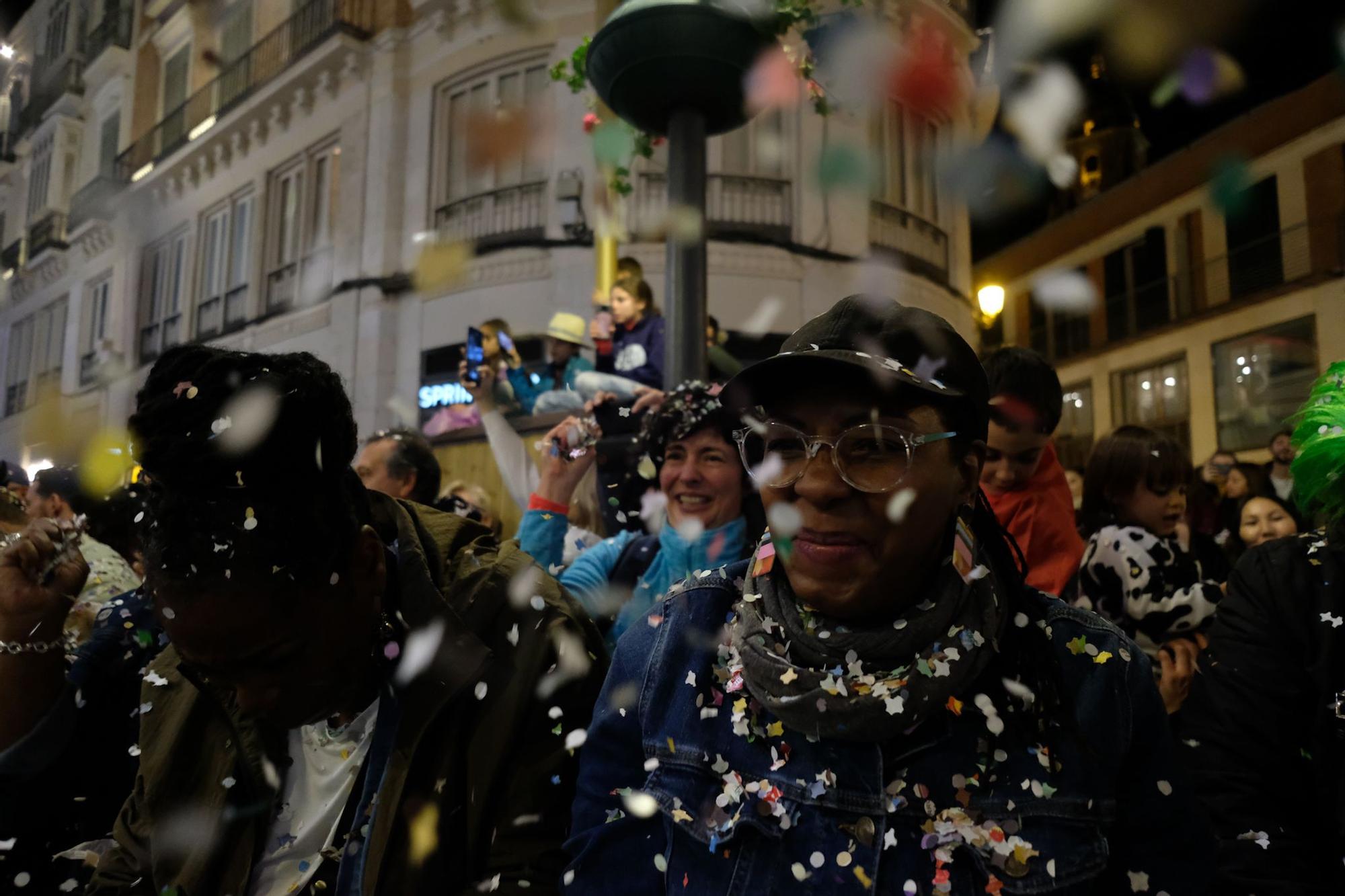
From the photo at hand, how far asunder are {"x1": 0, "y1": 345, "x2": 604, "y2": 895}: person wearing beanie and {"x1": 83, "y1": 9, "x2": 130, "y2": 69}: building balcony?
9.61 metres

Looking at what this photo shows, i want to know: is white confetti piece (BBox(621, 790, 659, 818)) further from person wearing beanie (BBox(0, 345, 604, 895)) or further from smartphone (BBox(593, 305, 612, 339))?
smartphone (BBox(593, 305, 612, 339))

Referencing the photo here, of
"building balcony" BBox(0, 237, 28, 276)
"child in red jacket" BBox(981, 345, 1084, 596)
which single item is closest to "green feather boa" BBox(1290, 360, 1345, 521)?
"child in red jacket" BBox(981, 345, 1084, 596)

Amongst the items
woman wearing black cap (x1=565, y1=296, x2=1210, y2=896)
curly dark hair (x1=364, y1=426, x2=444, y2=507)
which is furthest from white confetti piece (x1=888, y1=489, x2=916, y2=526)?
curly dark hair (x1=364, y1=426, x2=444, y2=507)

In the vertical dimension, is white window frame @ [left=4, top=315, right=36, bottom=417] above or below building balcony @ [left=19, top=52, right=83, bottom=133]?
below

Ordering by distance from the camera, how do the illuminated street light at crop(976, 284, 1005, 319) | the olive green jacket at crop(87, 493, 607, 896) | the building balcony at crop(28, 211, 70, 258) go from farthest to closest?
1. the building balcony at crop(28, 211, 70, 258)
2. the illuminated street light at crop(976, 284, 1005, 319)
3. the olive green jacket at crop(87, 493, 607, 896)

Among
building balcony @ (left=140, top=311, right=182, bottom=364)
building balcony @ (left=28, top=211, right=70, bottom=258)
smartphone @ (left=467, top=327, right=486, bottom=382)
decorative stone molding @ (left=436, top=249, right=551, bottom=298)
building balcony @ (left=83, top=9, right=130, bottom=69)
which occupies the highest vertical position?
building balcony @ (left=83, top=9, right=130, bottom=69)

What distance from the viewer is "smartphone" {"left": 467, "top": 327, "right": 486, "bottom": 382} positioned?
398 centimetres

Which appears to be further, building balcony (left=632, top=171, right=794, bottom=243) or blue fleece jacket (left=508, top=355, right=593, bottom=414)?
building balcony (left=632, top=171, right=794, bottom=243)

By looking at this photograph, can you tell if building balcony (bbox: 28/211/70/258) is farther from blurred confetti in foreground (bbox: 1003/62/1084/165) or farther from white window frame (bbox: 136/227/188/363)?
blurred confetti in foreground (bbox: 1003/62/1084/165)

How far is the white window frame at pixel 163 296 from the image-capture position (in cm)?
1064

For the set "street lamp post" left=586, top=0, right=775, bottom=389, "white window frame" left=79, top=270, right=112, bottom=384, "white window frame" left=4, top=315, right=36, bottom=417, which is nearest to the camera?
"street lamp post" left=586, top=0, right=775, bottom=389

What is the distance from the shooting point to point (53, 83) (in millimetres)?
8984

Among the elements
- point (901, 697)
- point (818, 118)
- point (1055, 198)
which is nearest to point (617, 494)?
point (901, 697)

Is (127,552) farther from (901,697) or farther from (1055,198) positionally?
(1055,198)
